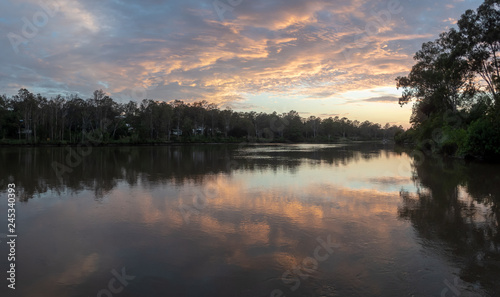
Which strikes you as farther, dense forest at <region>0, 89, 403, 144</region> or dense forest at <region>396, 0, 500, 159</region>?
dense forest at <region>0, 89, 403, 144</region>

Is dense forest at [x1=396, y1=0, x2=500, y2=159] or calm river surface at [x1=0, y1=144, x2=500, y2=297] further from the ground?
dense forest at [x1=396, y1=0, x2=500, y2=159]

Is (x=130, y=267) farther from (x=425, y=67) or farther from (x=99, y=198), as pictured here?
(x=425, y=67)

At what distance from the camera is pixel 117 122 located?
66.8 meters

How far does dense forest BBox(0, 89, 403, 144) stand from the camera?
192ft

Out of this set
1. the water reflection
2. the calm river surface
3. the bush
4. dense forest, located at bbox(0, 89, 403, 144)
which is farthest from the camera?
dense forest, located at bbox(0, 89, 403, 144)

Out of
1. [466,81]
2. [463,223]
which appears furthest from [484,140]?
[463,223]

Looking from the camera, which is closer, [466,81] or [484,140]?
[484,140]

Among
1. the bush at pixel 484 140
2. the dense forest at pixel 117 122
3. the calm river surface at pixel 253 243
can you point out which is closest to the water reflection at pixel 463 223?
the calm river surface at pixel 253 243

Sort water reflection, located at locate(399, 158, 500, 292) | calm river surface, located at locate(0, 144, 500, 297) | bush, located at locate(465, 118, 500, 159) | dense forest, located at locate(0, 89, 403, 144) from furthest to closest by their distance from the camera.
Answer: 1. dense forest, located at locate(0, 89, 403, 144)
2. bush, located at locate(465, 118, 500, 159)
3. water reflection, located at locate(399, 158, 500, 292)
4. calm river surface, located at locate(0, 144, 500, 297)

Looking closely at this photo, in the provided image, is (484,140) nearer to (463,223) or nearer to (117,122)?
(463,223)

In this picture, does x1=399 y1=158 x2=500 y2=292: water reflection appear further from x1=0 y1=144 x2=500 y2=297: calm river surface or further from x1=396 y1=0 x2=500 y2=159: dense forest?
x1=396 y1=0 x2=500 y2=159: dense forest

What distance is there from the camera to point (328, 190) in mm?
11258

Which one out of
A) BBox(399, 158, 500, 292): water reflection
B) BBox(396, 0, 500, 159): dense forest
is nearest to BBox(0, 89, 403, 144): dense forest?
BBox(396, 0, 500, 159): dense forest

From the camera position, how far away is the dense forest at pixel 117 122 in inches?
2307
